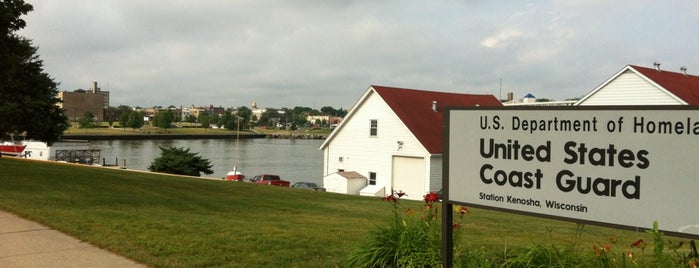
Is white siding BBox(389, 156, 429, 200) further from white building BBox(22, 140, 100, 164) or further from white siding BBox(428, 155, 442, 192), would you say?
white building BBox(22, 140, 100, 164)

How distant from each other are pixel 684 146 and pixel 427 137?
27.7m

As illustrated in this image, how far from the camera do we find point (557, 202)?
4344 millimetres

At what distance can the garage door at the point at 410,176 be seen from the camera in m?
30.8

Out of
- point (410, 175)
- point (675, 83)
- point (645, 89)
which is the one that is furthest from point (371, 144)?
→ point (675, 83)

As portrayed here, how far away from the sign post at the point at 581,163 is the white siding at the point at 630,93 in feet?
84.6

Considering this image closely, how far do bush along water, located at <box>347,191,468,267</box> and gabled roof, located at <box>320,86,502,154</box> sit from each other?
24317mm

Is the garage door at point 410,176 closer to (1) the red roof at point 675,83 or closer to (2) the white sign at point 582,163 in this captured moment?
(1) the red roof at point 675,83

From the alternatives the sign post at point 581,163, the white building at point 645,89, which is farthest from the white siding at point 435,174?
the sign post at point 581,163

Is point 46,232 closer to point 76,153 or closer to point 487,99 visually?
point 487,99

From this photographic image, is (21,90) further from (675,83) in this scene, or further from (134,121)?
(134,121)

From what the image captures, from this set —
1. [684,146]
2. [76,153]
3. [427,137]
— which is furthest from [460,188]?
[76,153]

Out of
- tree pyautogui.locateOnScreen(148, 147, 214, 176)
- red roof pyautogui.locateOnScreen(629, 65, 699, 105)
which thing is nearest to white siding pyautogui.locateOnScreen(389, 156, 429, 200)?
red roof pyautogui.locateOnScreen(629, 65, 699, 105)

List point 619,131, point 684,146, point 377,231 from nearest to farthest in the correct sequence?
point 684,146 → point 619,131 → point 377,231

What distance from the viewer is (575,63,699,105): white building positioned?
27.2 m
